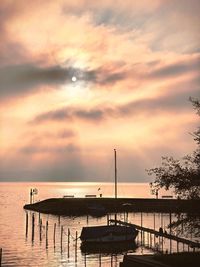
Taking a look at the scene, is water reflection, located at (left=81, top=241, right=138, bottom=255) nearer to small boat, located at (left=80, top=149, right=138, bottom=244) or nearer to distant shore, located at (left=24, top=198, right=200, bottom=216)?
small boat, located at (left=80, top=149, right=138, bottom=244)

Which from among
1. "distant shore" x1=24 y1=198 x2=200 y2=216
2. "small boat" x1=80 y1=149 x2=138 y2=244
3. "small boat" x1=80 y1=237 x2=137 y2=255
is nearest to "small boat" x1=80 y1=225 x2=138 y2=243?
"small boat" x1=80 y1=149 x2=138 y2=244

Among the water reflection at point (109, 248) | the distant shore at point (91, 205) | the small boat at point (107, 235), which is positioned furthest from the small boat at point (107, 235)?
the distant shore at point (91, 205)

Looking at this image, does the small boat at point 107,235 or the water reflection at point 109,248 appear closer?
the water reflection at point 109,248

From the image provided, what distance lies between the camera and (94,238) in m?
71.9

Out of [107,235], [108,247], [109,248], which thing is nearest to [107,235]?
[107,235]

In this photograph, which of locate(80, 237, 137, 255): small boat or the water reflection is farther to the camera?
locate(80, 237, 137, 255): small boat

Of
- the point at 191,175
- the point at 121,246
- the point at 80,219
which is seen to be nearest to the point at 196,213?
the point at 191,175

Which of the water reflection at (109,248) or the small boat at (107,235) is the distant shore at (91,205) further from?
the water reflection at (109,248)

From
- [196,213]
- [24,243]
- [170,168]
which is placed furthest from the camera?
[24,243]

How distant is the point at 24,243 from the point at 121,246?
→ 1760cm

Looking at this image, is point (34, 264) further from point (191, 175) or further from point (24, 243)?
point (191, 175)

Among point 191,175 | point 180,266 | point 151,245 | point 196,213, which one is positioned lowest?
point 151,245

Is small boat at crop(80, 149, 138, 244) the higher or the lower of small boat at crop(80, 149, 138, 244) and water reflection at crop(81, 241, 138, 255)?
the higher

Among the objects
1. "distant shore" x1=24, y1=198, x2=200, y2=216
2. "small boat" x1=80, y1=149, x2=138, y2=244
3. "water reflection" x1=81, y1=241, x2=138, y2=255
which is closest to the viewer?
"water reflection" x1=81, y1=241, x2=138, y2=255
